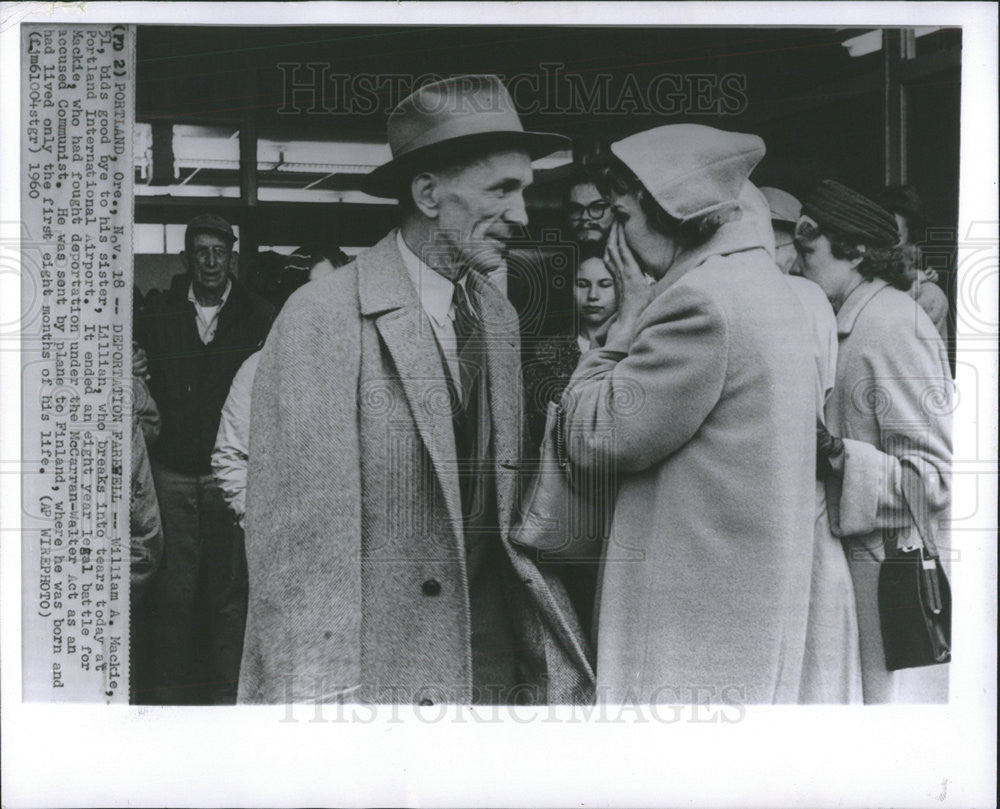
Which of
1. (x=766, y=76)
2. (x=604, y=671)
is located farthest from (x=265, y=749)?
(x=766, y=76)

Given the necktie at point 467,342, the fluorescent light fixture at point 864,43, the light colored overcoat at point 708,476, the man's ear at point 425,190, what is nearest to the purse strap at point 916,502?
the light colored overcoat at point 708,476

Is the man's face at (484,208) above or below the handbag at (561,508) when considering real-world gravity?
above

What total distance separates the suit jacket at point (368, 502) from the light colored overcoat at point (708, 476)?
293 mm

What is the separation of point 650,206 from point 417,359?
1.08 m

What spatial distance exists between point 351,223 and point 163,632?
1782 mm

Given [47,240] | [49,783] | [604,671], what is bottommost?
[49,783]

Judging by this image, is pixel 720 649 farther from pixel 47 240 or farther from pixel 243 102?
pixel 47 240

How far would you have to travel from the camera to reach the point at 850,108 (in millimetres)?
4109

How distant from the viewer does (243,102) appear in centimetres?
408

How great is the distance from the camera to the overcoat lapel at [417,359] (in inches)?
156

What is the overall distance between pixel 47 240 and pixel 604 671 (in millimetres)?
2773

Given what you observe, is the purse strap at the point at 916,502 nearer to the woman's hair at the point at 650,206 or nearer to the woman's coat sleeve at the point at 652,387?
the woman's coat sleeve at the point at 652,387

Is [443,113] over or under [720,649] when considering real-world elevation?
over

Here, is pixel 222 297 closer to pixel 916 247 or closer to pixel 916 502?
pixel 916 247
